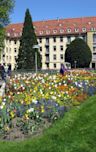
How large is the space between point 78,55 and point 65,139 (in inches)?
2883

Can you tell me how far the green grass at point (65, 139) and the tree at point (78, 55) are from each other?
7085cm

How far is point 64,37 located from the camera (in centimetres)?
11200

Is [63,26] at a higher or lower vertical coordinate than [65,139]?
higher

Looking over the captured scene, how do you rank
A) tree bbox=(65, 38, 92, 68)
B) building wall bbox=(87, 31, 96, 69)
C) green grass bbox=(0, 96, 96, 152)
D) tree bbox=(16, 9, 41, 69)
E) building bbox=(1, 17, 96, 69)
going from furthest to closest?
building bbox=(1, 17, 96, 69) < building wall bbox=(87, 31, 96, 69) < tree bbox=(65, 38, 92, 68) < tree bbox=(16, 9, 41, 69) < green grass bbox=(0, 96, 96, 152)

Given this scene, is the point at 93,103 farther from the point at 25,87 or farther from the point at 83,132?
the point at 25,87

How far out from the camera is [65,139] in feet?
30.8

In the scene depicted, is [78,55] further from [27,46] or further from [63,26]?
[63,26]

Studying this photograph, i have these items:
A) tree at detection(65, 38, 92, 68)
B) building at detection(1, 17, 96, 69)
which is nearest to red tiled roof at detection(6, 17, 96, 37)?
building at detection(1, 17, 96, 69)

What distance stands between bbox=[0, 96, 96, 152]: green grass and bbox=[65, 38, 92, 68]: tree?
2789 inches

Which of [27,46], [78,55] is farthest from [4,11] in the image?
[78,55]

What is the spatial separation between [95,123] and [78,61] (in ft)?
238

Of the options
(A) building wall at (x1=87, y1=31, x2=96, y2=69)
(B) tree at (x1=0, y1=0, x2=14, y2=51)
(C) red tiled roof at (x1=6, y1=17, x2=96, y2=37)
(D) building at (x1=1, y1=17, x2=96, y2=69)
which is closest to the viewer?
(B) tree at (x1=0, y1=0, x2=14, y2=51)

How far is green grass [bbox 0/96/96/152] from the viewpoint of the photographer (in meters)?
8.81

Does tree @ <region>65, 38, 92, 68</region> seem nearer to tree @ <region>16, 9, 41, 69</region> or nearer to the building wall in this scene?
tree @ <region>16, 9, 41, 69</region>
